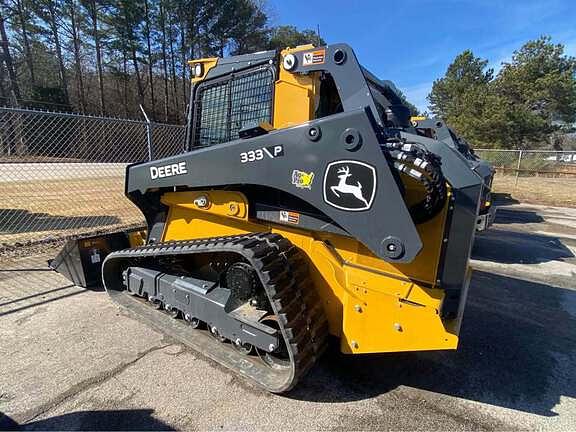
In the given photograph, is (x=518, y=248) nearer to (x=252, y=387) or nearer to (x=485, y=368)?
(x=485, y=368)

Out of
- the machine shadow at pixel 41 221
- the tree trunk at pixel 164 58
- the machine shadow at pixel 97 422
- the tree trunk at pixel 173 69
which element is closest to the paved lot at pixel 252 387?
the machine shadow at pixel 97 422

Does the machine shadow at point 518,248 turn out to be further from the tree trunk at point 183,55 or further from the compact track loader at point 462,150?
the tree trunk at point 183,55

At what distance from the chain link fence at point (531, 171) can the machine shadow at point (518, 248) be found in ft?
29.5

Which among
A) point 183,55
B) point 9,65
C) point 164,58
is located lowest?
point 9,65

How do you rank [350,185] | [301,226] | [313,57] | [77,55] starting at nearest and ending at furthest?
[350,185]
[301,226]
[313,57]
[77,55]

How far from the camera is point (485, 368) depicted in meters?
2.87

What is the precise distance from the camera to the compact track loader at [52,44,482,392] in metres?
2.03

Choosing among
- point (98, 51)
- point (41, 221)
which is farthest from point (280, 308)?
point (98, 51)

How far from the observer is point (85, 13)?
26.3 m

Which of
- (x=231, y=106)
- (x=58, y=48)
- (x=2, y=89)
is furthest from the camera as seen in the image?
(x=58, y=48)

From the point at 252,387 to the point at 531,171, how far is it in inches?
884

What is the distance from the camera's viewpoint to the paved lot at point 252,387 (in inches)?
87.4

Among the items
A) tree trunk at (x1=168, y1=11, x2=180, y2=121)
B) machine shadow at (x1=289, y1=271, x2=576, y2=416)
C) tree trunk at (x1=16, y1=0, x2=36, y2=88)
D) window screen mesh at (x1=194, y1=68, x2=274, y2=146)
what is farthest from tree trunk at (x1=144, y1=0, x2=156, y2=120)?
machine shadow at (x1=289, y1=271, x2=576, y2=416)

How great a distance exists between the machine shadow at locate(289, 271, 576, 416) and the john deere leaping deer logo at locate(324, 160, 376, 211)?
1402mm
